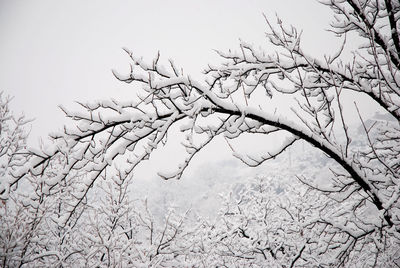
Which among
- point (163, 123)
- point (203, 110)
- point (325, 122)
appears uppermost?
point (325, 122)

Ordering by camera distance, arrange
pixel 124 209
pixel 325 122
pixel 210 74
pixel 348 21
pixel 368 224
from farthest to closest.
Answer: pixel 124 209 → pixel 348 21 → pixel 325 122 → pixel 210 74 → pixel 368 224

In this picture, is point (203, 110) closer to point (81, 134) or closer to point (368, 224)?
point (81, 134)

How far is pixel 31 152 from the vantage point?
1909 mm

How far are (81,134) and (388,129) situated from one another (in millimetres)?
3505

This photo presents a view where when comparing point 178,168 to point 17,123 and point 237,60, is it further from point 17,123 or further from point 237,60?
point 17,123

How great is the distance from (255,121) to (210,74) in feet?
2.71

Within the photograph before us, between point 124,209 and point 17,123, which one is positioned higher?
point 17,123

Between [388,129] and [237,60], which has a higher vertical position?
[237,60]

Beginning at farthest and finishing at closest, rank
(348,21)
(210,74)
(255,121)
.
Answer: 1. (348,21)
2. (210,74)
3. (255,121)

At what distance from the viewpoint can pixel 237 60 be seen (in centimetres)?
302

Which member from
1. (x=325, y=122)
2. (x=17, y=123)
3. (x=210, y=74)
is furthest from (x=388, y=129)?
(x=17, y=123)

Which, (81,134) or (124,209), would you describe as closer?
(81,134)

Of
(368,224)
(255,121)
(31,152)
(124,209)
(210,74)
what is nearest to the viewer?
(31,152)

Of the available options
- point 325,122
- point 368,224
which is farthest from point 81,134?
point 368,224
